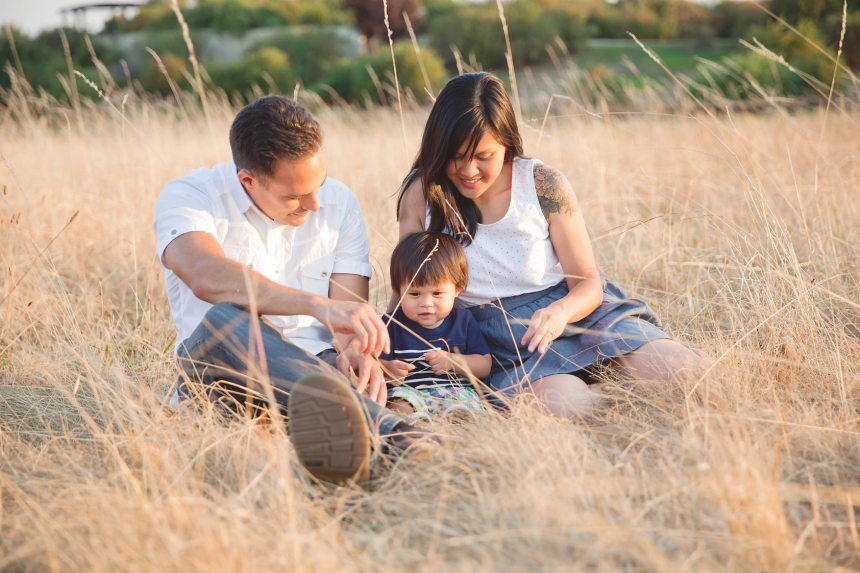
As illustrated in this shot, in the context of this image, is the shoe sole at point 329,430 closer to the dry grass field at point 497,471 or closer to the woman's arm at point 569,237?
the dry grass field at point 497,471

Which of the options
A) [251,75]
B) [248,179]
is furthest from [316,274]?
[251,75]

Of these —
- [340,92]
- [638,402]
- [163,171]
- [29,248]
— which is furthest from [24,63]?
[638,402]

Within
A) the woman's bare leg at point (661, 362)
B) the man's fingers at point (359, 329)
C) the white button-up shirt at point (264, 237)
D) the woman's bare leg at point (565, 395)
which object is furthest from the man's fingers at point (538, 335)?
the white button-up shirt at point (264, 237)

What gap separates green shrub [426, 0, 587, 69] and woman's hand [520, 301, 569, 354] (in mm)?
15652

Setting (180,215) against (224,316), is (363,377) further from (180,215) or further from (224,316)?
(180,215)

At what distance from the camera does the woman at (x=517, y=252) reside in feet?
7.14

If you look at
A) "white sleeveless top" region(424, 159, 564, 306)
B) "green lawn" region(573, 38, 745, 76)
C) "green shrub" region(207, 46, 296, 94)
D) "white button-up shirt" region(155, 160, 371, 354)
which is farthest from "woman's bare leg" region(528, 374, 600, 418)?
"green lawn" region(573, 38, 745, 76)

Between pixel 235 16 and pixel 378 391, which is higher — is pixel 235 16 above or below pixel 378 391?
above

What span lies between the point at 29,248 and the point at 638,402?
2.87 metres

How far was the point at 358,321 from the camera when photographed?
5.54ft

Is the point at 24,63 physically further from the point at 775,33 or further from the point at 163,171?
the point at 775,33

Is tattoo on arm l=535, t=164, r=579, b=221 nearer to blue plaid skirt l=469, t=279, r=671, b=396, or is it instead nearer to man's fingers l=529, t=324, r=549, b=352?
blue plaid skirt l=469, t=279, r=671, b=396

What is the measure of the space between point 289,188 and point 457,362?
764 millimetres

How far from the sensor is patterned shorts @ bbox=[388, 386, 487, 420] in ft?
6.66
